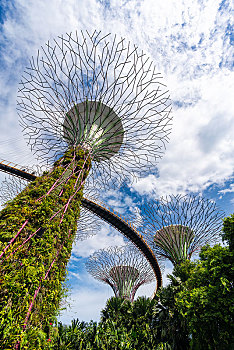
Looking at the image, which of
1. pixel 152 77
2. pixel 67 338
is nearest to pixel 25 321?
pixel 67 338

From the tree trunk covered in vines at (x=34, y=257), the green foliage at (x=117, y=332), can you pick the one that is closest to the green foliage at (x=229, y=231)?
the green foliage at (x=117, y=332)

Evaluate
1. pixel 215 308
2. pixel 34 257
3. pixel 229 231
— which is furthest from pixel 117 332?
pixel 34 257

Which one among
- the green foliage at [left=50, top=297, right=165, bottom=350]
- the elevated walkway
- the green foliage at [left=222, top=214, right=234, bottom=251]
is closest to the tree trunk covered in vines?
the green foliage at [left=50, top=297, right=165, bottom=350]

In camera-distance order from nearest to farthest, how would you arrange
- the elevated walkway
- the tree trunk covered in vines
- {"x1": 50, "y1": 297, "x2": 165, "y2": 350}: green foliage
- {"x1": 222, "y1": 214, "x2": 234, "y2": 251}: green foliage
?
the tree trunk covered in vines
{"x1": 50, "y1": 297, "x2": 165, "y2": 350}: green foliage
{"x1": 222, "y1": 214, "x2": 234, "y2": 251}: green foliage
the elevated walkway

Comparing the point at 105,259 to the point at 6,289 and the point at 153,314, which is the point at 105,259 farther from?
the point at 6,289

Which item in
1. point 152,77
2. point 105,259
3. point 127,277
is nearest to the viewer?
point 152,77

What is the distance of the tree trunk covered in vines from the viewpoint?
2535 mm

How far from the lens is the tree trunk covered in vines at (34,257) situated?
2.54 metres

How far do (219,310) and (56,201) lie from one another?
23.4ft

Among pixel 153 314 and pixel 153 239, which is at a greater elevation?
pixel 153 239

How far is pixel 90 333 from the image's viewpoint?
7109 mm

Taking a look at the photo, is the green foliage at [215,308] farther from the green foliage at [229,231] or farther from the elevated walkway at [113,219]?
the elevated walkway at [113,219]

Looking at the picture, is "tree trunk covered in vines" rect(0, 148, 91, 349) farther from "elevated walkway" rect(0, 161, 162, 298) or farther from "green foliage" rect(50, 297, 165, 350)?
"elevated walkway" rect(0, 161, 162, 298)

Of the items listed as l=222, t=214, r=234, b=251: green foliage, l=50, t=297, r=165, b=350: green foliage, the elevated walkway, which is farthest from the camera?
the elevated walkway
